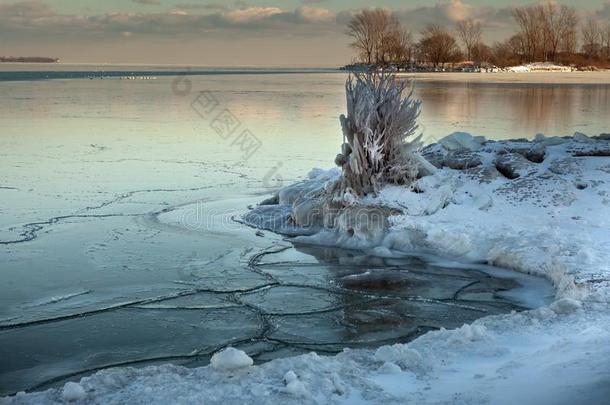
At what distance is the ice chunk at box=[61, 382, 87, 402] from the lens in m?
4.02

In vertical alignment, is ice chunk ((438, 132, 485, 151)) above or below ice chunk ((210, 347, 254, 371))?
above

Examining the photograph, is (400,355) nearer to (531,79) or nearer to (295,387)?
(295,387)

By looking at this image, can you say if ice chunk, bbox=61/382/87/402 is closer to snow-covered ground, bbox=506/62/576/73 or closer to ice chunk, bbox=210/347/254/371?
ice chunk, bbox=210/347/254/371

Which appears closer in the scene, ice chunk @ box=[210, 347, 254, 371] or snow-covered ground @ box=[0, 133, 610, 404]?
snow-covered ground @ box=[0, 133, 610, 404]

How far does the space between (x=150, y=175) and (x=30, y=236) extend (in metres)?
4.27

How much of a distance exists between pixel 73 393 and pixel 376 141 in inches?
237

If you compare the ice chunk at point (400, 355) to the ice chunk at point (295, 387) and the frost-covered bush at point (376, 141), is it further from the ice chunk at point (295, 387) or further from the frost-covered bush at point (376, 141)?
the frost-covered bush at point (376, 141)

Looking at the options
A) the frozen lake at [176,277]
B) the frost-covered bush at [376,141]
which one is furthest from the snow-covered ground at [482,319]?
the frozen lake at [176,277]

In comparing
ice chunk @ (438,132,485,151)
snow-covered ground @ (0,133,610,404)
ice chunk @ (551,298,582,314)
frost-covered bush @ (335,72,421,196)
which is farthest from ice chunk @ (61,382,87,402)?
ice chunk @ (438,132,485,151)

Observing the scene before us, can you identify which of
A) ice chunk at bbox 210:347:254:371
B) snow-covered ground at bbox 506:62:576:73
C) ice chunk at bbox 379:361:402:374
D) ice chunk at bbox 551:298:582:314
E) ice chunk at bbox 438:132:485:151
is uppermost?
snow-covered ground at bbox 506:62:576:73

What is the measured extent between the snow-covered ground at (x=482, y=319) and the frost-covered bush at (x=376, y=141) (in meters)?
0.28

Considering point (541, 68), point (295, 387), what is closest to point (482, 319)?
point (295, 387)

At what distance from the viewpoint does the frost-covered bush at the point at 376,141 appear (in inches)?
365

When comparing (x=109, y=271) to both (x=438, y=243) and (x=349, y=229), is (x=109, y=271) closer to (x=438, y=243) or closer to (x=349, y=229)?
(x=349, y=229)
